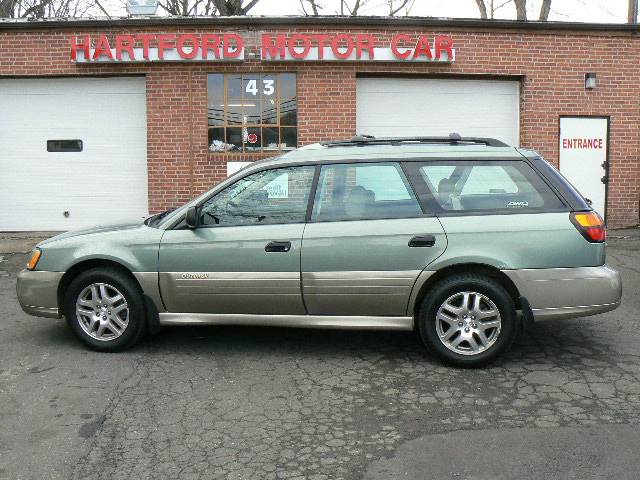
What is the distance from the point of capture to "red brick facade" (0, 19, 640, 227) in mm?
12469

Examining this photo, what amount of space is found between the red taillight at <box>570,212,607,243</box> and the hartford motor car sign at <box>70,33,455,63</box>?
25.8ft

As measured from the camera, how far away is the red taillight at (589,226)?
16.6 feet

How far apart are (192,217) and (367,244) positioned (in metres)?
1.34

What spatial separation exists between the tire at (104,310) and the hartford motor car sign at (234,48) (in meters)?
7.50

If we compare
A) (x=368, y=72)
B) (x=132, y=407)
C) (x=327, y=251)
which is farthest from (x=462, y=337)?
(x=368, y=72)

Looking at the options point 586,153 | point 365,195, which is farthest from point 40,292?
point 586,153

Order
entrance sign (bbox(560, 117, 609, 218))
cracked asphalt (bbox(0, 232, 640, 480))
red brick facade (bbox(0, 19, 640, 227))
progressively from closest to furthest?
cracked asphalt (bbox(0, 232, 640, 480)) → red brick facade (bbox(0, 19, 640, 227)) → entrance sign (bbox(560, 117, 609, 218))

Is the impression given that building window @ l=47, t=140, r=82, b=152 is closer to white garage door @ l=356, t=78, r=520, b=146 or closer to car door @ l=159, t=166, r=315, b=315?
white garage door @ l=356, t=78, r=520, b=146

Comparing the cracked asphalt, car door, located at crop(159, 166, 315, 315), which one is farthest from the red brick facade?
car door, located at crop(159, 166, 315, 315)

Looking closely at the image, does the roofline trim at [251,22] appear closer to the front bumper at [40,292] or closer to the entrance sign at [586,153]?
the entrance sign at [586,153]

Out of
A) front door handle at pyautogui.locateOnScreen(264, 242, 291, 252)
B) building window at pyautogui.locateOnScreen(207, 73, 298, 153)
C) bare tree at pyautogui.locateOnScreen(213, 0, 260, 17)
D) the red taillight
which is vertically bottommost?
front door handle at pyautogui.locateOnScreen(264, 242, 291, 252)

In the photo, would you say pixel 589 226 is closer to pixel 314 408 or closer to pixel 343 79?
pixel 314 408

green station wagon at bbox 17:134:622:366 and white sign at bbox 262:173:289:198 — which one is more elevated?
white sign at bbox 262:173:289:198

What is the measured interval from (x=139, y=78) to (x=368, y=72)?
13.5 ft
